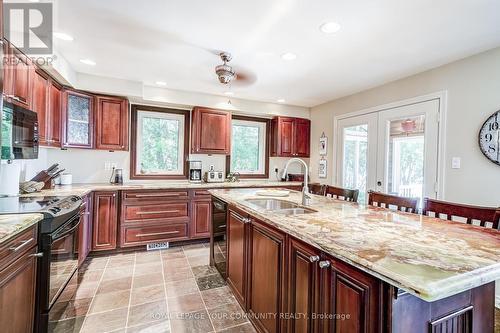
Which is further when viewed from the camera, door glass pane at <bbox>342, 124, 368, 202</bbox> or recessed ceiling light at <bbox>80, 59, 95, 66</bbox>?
door glass pane at <bbox>342, 124, 368, 202</bbox>

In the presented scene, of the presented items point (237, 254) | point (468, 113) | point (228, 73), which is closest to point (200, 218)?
point (237, 254)

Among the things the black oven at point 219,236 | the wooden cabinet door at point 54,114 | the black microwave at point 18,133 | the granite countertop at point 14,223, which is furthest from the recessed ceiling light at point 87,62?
the black oven at point 219,236

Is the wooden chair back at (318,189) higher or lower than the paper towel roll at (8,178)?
lower

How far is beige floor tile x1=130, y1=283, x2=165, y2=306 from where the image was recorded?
219cm

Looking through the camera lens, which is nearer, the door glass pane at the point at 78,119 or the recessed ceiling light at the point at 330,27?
the recessed ceiling light at the point at 330,27

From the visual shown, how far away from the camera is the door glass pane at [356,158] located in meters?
3.85

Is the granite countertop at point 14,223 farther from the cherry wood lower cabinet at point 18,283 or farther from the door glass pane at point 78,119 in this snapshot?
the door glass pane at point 78,119

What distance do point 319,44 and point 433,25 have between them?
933mm

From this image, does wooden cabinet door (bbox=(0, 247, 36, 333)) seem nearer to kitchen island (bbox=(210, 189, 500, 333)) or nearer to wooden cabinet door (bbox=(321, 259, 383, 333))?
kitchen island (bbox=(210, 189, 500, 333))

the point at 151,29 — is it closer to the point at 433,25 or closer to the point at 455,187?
Result: the point at 433,25

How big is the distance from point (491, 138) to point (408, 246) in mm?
2280

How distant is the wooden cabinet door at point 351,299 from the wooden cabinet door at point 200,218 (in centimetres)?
274

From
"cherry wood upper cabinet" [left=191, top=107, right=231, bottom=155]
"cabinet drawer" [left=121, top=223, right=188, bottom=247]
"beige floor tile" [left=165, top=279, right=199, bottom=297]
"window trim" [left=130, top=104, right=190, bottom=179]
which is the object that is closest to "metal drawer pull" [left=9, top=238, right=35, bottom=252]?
"beige floor tile" [left=165, top=279, right=199, bottom=297]

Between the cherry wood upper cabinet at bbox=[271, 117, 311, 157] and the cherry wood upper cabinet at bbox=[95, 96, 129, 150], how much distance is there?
8.62 ft
